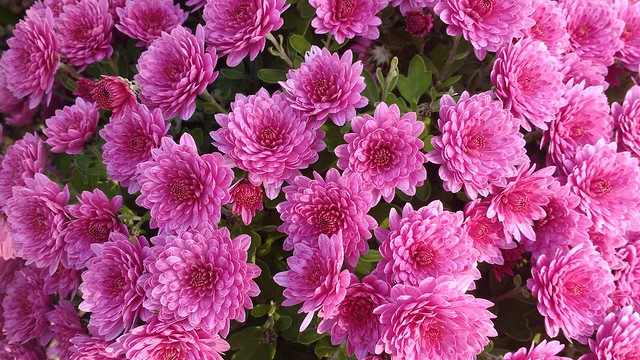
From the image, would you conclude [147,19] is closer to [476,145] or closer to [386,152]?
[386,152]

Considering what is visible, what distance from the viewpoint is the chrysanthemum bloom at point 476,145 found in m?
1.33

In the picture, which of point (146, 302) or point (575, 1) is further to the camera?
point (575, 1)

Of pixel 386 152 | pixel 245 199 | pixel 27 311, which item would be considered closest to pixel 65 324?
pixel 27 311

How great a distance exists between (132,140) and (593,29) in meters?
1.38

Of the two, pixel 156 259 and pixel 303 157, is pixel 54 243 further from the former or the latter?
pixel 303 157

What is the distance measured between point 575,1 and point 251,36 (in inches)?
39.0

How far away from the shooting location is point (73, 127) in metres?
1.56

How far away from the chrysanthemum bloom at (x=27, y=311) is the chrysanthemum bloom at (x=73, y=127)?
41 cm

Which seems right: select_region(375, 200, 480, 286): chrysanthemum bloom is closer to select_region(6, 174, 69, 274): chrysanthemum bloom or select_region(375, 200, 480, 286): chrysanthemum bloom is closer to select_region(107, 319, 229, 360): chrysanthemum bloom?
select_region(107, 319, 229, 360): chrysanthemum bloom

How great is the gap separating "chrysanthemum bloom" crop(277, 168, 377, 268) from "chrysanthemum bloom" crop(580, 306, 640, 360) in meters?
0.65

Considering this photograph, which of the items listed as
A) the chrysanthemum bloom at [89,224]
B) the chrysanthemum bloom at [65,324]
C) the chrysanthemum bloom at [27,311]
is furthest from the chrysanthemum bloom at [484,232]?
the chrysanthemum bloom at [27,311]

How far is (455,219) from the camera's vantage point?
4.24 feet

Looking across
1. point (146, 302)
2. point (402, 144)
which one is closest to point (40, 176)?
point (146, 302)

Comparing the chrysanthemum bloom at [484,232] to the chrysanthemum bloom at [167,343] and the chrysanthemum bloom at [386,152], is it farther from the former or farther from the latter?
the chrysanthemum bloom at [167,343]
